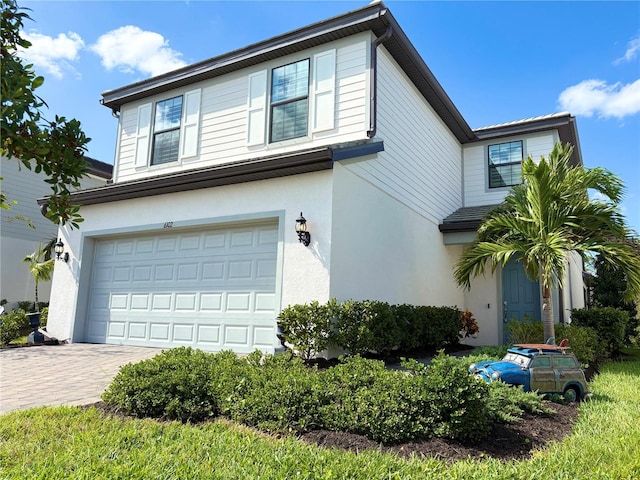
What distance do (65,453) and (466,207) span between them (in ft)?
41.4

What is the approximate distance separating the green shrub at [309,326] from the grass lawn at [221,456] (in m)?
2.86

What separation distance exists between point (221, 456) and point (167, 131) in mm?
9253

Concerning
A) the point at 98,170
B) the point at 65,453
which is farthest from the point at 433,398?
the point at 98,170

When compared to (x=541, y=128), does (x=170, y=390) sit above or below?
below

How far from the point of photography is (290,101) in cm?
905

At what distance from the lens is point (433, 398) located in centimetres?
376

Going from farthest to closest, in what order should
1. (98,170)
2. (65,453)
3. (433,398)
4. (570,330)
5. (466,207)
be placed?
1. (98,170)
2. (466,207)
3. (570,330)
4. (433,398)
5. (65,453)

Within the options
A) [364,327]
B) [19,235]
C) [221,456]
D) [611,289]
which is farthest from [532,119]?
[19,235]

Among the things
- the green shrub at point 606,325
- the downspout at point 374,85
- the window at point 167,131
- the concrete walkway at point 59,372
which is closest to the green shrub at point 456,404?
the concrete walkway at point 59,372

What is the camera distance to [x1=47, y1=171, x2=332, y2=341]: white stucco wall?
7305 mm

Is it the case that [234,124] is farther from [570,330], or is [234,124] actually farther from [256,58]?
[570,330]

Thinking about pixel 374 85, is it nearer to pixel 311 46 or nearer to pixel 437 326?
pixel 311 46

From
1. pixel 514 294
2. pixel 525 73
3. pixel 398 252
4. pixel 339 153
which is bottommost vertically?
pixel 514 294

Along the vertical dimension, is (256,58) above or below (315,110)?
above
